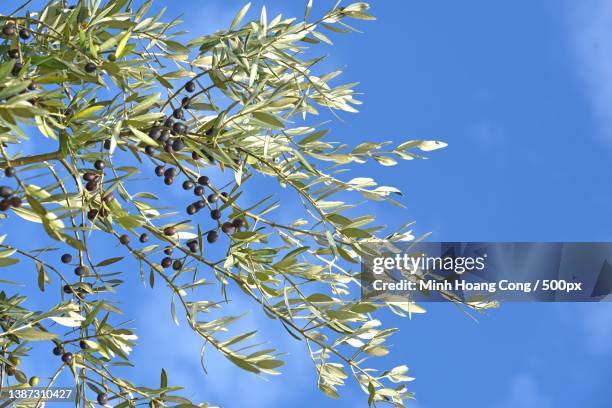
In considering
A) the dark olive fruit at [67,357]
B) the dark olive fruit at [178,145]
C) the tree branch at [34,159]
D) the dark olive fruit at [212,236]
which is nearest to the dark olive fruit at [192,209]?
the dark olive fruit at [212,236]

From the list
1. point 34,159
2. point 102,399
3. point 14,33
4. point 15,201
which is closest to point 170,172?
point 34,159

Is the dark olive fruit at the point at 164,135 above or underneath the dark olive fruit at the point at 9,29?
underneath

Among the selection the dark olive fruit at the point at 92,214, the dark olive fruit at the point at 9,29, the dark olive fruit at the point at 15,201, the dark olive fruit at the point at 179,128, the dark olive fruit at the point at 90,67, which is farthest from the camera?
the dark olive fruit at the point at 9,29

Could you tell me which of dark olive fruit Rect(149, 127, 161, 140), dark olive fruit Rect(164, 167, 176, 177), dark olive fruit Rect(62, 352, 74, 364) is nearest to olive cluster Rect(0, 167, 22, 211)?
dark olive fruit Rect(149, 127, 161, 140)

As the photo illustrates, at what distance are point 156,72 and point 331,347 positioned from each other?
114 centimetres

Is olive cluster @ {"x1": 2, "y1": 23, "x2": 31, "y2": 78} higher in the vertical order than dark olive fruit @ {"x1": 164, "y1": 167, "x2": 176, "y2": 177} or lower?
higher

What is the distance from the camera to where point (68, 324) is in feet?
9.11

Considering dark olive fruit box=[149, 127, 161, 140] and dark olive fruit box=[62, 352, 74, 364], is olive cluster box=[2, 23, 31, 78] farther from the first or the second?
dark olive fruit box=[62, 352, 74, 364]

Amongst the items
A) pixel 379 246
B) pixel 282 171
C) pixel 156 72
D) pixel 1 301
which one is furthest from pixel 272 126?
pixel 1 301

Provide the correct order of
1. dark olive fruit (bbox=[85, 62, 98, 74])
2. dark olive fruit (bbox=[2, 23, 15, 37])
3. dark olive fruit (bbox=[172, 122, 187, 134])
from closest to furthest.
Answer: dark olive fruit (bbox=[85, 62, 98, 74]) → dark olive fruit (bbox=[172, 122, 187, 134]) → dark olive fruit (bbox=[2, 23, 15, 37])

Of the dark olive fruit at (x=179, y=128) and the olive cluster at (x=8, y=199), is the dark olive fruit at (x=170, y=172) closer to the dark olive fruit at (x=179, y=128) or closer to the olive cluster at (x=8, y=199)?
the dark olive fruit at (x=179, y=128)

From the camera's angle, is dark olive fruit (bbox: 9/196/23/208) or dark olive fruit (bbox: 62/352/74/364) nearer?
dark olive fruit (bbox: 9/196/23/208)

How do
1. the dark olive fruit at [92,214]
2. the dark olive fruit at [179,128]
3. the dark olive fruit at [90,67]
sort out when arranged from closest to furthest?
the dark olive fruit at [90,67], the dark olive fruit at [179,128], the dark olive fruit at [92,214]

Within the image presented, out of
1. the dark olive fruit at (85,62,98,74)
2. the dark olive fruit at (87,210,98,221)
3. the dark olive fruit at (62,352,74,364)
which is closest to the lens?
A: the dark olive fruit at (85,62,98,74)
